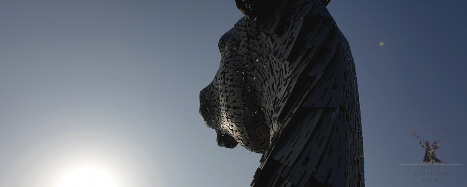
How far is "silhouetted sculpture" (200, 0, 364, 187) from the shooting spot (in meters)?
0.68

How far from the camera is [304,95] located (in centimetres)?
78

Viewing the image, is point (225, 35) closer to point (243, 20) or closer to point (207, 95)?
point (243, 20)

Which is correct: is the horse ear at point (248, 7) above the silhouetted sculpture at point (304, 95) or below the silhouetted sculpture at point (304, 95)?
above

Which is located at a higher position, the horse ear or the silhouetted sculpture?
the horse ear

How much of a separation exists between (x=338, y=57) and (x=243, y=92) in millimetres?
543

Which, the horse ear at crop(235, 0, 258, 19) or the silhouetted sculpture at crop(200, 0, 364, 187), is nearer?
the silhouetted sculpture at crop(200, 0, 364, 187)

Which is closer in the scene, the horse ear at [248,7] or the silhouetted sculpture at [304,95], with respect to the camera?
the silhouetted sculpture at [304,95]

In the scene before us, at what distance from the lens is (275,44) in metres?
1.02

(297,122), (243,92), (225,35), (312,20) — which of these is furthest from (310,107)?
(225,35)

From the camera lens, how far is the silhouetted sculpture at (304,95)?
0.68 metres

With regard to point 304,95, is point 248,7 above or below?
above

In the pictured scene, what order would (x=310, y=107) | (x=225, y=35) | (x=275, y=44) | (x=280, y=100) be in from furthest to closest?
(x=225, y=35), (x=275, y=44), (x=280, y=100), (x=310, y=107)

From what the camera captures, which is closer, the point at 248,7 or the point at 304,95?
the point at 304,95

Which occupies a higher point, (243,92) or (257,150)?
(243,92)
